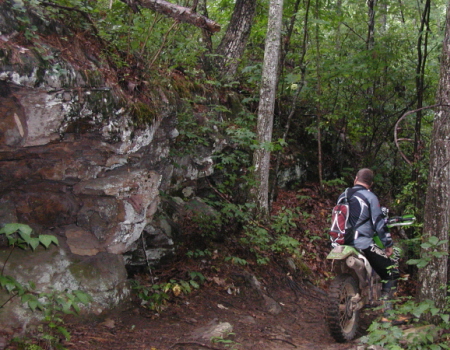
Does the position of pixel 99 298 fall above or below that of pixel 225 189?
below

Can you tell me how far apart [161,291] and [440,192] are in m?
4.12

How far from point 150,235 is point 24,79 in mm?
3200

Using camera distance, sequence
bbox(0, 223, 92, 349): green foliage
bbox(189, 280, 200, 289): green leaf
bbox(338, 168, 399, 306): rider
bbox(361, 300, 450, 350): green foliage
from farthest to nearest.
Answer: bbox(189, 280, 200, 289): green leaf
bbox(338, 168, 399, 306): rider
bbox(361, 300, 450, 350): green foliage
bbox(0, 223, 92, 349): green foliage

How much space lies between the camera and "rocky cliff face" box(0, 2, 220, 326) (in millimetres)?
3941

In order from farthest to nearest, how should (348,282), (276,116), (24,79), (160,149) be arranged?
1. (276,116)
2. (160,149)
3. (348,282)
4. (24,79)

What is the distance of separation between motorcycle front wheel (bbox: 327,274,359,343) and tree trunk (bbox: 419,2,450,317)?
933mm

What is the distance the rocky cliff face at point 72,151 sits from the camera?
394cm

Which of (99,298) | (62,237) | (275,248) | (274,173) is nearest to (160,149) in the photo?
(62,237)

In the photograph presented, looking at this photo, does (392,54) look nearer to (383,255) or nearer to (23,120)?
(383,255)

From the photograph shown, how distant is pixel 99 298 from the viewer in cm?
482

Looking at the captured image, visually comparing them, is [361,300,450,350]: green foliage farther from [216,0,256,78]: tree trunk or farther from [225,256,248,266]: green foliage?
[216,0,256,78]: tree trunk

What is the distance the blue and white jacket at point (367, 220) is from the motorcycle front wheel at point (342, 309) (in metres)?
0.58

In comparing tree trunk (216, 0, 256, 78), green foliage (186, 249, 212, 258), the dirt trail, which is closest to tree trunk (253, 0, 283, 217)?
tree trunk (216, 0, 256, 78)

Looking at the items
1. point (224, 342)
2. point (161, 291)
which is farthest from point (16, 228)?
point (161, 291)
